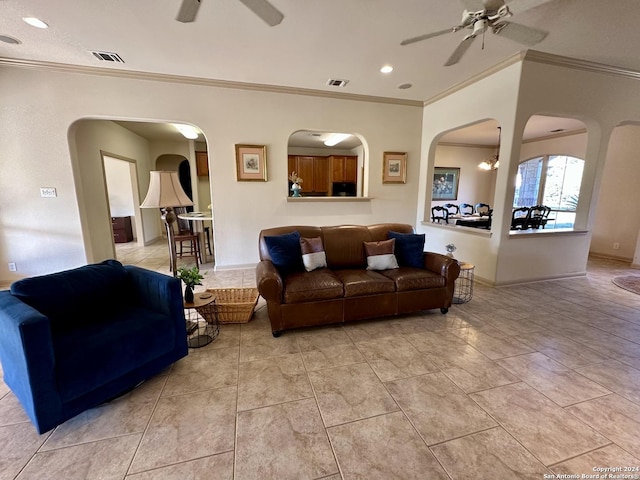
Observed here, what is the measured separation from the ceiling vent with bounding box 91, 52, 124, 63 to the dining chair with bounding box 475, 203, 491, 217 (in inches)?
295

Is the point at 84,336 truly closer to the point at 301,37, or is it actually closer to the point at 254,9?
the point at 254,9

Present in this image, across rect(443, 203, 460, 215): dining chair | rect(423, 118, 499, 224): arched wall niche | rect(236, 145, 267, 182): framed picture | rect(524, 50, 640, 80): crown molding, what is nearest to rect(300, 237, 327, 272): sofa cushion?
rect(236, 145, 267, 182): framed picture

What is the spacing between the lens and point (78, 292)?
1.91 m

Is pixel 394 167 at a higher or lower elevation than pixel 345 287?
higher

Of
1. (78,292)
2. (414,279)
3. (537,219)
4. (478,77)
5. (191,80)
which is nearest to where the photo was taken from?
(78,292)

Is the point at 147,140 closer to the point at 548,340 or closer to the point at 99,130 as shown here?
the point at 99,130

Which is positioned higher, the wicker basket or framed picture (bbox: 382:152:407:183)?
framed picture (bbox: 382:152:407:183)

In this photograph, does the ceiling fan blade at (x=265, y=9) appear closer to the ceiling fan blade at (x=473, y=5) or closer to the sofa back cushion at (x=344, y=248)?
the ceiling fan blade at (x=473, y=5)

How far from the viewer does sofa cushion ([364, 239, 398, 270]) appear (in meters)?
3.03

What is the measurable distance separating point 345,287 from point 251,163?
2.75 metres

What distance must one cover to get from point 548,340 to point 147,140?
866 cm

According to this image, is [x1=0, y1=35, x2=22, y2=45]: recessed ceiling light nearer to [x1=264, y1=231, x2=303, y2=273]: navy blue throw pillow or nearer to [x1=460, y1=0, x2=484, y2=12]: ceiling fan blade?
[x1=264, y1=231, x2=303, y2=273]: navy blue throw pillow

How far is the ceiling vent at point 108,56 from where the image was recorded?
323 centimetres

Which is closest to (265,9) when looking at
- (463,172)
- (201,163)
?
(201,163)
